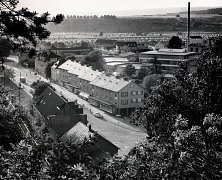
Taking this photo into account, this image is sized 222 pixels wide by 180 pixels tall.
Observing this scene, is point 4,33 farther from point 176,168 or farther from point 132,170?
point 176,168

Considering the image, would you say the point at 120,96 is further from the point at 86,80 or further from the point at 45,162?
the point at 45,162

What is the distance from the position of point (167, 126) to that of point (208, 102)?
187 centimetres

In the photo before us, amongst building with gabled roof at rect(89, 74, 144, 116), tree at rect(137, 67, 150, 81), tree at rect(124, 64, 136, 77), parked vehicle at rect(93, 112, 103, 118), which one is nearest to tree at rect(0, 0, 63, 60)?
parked vehicle at rect(93, 112, 103, 118)

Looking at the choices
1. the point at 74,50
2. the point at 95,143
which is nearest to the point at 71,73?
the point at 74,50

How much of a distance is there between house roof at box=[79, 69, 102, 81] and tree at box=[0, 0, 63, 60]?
44334 mm

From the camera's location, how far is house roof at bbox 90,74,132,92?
→ 1807 inches

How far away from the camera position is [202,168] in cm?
829

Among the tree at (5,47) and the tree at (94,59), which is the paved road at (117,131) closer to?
the tree at (5,47)

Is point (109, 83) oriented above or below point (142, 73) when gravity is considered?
above

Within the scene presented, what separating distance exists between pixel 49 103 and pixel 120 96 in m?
10.5

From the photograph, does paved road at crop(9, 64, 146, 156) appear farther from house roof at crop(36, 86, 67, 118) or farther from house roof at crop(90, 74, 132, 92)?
house roof at crop(36, 86, 67, 118)

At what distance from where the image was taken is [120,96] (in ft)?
148

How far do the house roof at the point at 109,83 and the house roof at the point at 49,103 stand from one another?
8295 mm

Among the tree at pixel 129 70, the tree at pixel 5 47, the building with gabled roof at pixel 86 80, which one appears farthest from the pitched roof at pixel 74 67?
the tree at pixel 5 47
